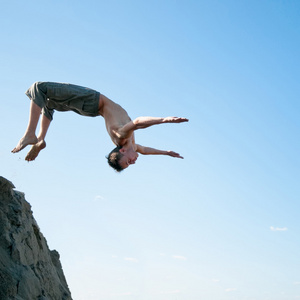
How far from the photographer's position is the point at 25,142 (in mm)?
7527

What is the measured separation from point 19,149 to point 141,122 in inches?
88.4

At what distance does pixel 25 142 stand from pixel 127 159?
175cm

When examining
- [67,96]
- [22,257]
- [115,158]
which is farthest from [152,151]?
[22,257]

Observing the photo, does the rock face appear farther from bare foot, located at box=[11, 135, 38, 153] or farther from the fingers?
the fingers

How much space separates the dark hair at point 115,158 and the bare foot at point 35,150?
135cm

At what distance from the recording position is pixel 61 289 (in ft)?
26.0

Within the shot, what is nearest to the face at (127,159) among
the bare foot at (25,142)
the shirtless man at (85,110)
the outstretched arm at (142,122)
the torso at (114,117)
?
the shirtless man at (85,110)

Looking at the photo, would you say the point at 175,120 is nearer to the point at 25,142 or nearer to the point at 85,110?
the point at 85,110

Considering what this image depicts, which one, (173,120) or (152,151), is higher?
(152,151)

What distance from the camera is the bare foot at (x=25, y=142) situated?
24.7ft

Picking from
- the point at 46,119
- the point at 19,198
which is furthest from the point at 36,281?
the point at 46,119

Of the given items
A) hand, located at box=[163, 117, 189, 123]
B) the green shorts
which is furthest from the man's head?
hand, located at box=[163, 117, 189, 123]

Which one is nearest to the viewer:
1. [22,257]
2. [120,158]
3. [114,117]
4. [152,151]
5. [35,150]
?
[22,257]

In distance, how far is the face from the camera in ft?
24.2
